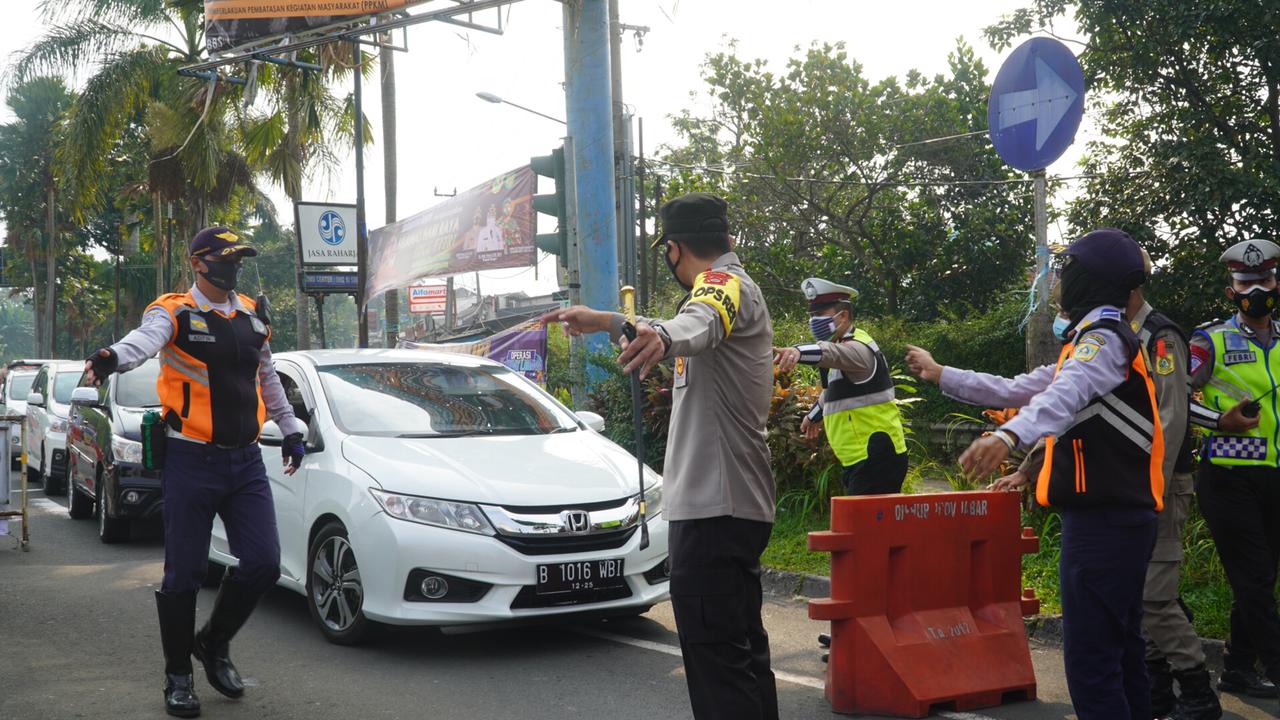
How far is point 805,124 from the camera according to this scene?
22.6m

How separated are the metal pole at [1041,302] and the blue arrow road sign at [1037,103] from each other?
14 cm

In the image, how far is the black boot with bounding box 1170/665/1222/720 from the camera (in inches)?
181

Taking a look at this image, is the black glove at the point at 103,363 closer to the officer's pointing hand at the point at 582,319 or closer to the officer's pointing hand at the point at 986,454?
the officer's pointing hand at the point at 582,319

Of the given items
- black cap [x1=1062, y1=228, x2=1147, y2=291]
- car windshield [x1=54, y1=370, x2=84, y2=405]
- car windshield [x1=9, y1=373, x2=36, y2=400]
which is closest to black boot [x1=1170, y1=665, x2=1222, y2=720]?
black cap [x1=1062, y1=228, x2=1147, y2=291]

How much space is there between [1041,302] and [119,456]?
23.5 feet

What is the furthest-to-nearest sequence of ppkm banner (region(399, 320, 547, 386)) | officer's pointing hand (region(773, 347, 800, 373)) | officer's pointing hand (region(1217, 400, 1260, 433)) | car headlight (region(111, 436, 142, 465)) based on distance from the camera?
ppkm banner (region(399, 320, 547, 386)) < car headlight (region(111, 436, 142, 465)) < officer's pointing hand (region(1217, 400, 1260, 433)) < officer's pointing hand (region(773, 347, 800, 373))

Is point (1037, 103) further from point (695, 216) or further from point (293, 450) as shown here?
point (293, 450)

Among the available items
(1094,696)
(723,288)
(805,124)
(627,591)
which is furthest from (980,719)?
(805,124)

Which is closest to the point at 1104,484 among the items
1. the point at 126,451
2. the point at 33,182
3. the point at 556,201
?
the point at 556,201

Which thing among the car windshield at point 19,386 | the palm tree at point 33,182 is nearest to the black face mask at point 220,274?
the car windshield at point 19,386

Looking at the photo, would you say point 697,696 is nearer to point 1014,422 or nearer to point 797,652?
point 1014,422

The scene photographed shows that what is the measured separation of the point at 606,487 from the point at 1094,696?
2938 millimetres

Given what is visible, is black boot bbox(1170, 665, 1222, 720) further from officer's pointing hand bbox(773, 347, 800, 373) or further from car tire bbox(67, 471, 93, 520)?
car tire bbox(67, 471, 93, 520)

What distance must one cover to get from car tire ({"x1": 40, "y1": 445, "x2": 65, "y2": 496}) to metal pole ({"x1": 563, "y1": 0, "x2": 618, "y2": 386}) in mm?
7269
